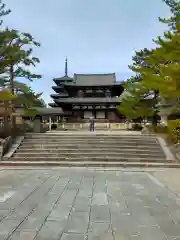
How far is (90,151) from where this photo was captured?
1311 cm

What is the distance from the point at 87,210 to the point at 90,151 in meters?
8.31

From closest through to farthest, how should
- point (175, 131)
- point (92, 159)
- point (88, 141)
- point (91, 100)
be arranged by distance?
point (92, 159), point (175, 131), point (88, 141), point (91, 100)

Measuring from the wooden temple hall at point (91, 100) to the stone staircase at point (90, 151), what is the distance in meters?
20.8

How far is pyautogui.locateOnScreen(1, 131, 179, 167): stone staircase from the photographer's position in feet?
37.3

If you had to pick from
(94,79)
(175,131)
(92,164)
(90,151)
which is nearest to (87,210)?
(92,164)

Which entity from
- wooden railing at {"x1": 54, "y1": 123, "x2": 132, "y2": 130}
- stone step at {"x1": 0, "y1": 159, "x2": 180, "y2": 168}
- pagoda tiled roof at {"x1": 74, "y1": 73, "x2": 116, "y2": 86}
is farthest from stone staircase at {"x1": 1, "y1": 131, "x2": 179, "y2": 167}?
pagoda tiled roof at {"x1": 74, "y1": 73, "x2": 116, "y2": 86}

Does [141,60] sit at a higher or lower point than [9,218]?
higher

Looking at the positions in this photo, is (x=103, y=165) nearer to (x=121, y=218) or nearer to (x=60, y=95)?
(x=121, y=218)

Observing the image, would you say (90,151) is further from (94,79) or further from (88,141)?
(94,79)

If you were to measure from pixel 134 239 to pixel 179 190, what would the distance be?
139 inches

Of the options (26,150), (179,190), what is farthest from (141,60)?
(179,190)

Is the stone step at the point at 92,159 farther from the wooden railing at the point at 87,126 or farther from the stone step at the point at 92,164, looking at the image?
the wooden railing at the point at 87,126

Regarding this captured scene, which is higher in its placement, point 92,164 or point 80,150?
point 80,150

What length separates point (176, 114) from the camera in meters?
21.2
